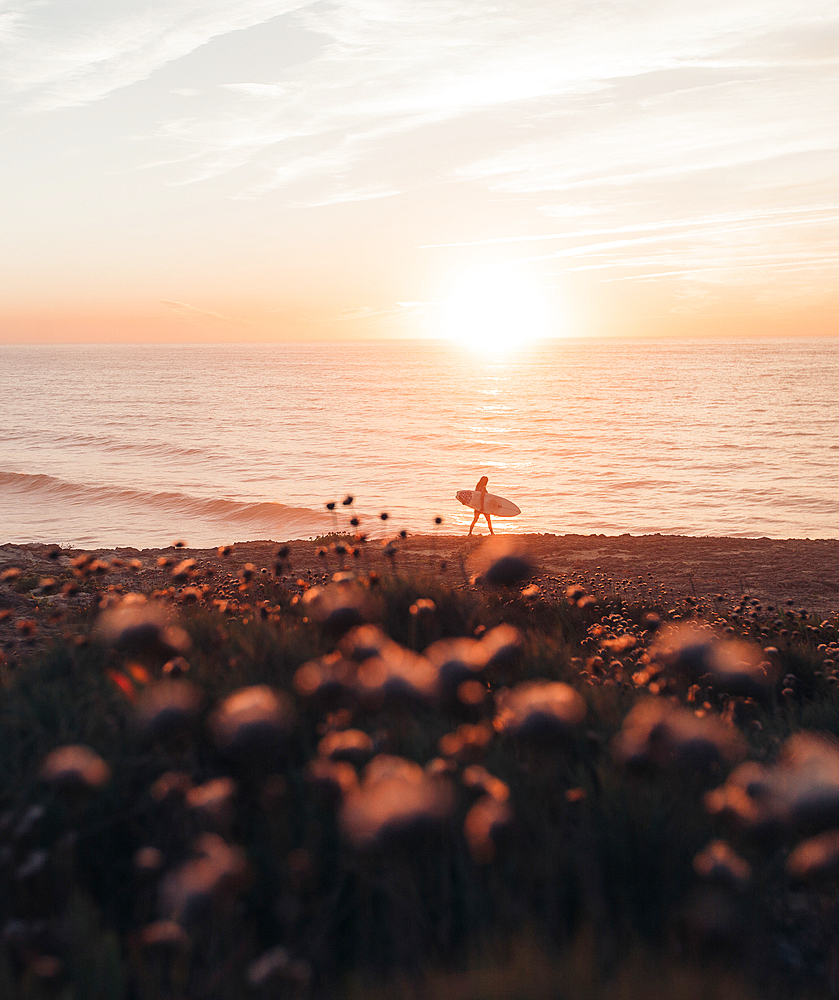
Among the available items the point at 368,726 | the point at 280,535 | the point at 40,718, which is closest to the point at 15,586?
the point at 40,718

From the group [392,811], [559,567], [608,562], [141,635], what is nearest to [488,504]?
[559,567]

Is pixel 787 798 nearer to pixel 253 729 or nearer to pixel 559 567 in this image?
pixel 253 729

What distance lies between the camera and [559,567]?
12.8m

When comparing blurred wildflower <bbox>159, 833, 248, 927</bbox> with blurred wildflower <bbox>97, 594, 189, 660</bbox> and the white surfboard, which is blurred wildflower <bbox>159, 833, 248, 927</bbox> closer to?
blurred wildflower <bbox>97, 594, 189, 660</bbox>

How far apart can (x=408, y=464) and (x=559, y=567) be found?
20.0m

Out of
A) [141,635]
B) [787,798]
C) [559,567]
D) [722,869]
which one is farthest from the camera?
[559,567]

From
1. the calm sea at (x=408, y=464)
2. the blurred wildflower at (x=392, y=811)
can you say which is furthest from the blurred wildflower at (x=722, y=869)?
the calm sea at (x=408, y=464)

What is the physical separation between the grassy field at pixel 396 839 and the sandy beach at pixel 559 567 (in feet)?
14.8

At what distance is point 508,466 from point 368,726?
29916 millimetres

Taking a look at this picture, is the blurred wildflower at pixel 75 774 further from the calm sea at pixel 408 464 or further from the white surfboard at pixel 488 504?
the white surfboard at pixel 488 504

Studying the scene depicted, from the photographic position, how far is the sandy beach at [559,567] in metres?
8.71

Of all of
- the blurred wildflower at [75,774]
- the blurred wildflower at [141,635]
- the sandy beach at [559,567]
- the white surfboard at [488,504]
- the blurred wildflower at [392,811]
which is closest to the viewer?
the blurred wildflower at [392,811]

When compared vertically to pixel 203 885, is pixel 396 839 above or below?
above

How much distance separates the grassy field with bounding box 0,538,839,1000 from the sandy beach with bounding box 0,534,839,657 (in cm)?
451
